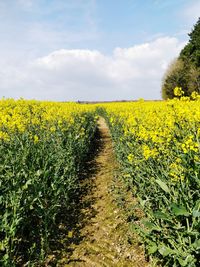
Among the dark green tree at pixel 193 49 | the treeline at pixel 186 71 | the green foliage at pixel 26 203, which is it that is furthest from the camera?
the dark green tree at pixel 193 49

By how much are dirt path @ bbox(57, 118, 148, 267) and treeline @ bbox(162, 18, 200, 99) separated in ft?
105

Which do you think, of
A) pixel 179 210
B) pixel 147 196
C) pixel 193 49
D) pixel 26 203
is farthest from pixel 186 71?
pixel 179 210

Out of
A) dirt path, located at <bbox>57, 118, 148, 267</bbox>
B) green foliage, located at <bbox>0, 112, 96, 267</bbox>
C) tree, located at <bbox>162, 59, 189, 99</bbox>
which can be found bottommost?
dirt path, located at <bbox>57, 118, 148, 267</bbox>

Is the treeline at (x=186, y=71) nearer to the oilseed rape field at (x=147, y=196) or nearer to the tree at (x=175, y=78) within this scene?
the tree at (x=175, y=78)

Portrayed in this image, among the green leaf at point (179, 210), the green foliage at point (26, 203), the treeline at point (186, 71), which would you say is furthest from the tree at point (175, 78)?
the green leaf at point (179, 210)

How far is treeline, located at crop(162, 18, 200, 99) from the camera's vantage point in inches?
1459

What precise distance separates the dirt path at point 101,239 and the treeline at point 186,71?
3199 cm

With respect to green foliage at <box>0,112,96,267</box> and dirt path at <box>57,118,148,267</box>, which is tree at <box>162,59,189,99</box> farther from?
green foliage at <box>0,112,96,267</box>

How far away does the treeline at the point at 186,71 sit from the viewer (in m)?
37.1

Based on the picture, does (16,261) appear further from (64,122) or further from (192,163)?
(64,122)

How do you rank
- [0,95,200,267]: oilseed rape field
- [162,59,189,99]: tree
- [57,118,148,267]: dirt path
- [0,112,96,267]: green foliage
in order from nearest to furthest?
1. [0,95,200,267]: oilseed rape field
2. [0,112,96,267]: green foliage
3. [57,118,148,267]: dirt path
4. [162,59,189,99]: tree

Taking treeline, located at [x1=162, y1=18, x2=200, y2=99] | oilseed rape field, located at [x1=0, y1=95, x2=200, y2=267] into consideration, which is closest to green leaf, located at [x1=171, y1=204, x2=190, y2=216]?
oilseed rape field, located at [x1=0, y1=95, x2=200, y2=267]

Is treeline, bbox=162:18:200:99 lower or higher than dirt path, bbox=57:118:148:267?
higher

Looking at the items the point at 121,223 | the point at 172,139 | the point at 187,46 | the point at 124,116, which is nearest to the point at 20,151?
the point at 121,223
